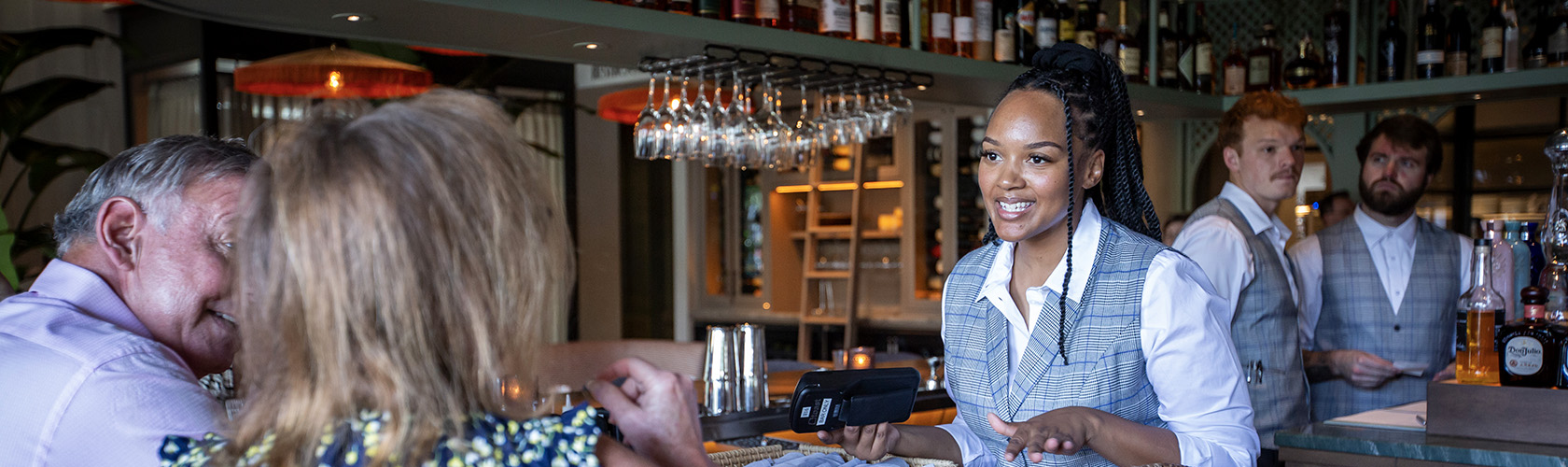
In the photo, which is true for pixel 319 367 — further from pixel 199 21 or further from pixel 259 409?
pixel 199 21

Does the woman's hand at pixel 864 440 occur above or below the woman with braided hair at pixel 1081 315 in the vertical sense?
below

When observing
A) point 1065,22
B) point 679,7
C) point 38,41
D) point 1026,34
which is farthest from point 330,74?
point 1065,22

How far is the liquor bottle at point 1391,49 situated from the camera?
386 cm

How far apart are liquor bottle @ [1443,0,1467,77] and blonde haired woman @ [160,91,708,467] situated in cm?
354

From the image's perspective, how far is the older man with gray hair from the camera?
104 centimetres

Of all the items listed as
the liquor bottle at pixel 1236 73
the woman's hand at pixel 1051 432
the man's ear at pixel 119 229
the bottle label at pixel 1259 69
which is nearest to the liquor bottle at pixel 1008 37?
the liquor bottle at pixel 1236 73

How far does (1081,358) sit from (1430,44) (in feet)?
9.38

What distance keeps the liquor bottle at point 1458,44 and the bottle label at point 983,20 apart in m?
1.57

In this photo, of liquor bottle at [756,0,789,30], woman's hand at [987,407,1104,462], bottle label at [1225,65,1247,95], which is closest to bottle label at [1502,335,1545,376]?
woman's hand at [987,407,1104,462]

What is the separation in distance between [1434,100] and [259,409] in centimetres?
371

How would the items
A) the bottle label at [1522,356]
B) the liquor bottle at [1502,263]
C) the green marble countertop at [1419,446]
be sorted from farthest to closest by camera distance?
the liquor bottle at [1502,263]
the bottle label at [1522,356]
the green marble countertop at [1419,446]

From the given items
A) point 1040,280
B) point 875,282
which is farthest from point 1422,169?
point 875,282

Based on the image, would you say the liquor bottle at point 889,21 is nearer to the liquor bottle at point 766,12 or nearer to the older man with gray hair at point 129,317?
the liquor bottle at point 766,12

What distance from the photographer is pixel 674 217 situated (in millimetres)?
7035
